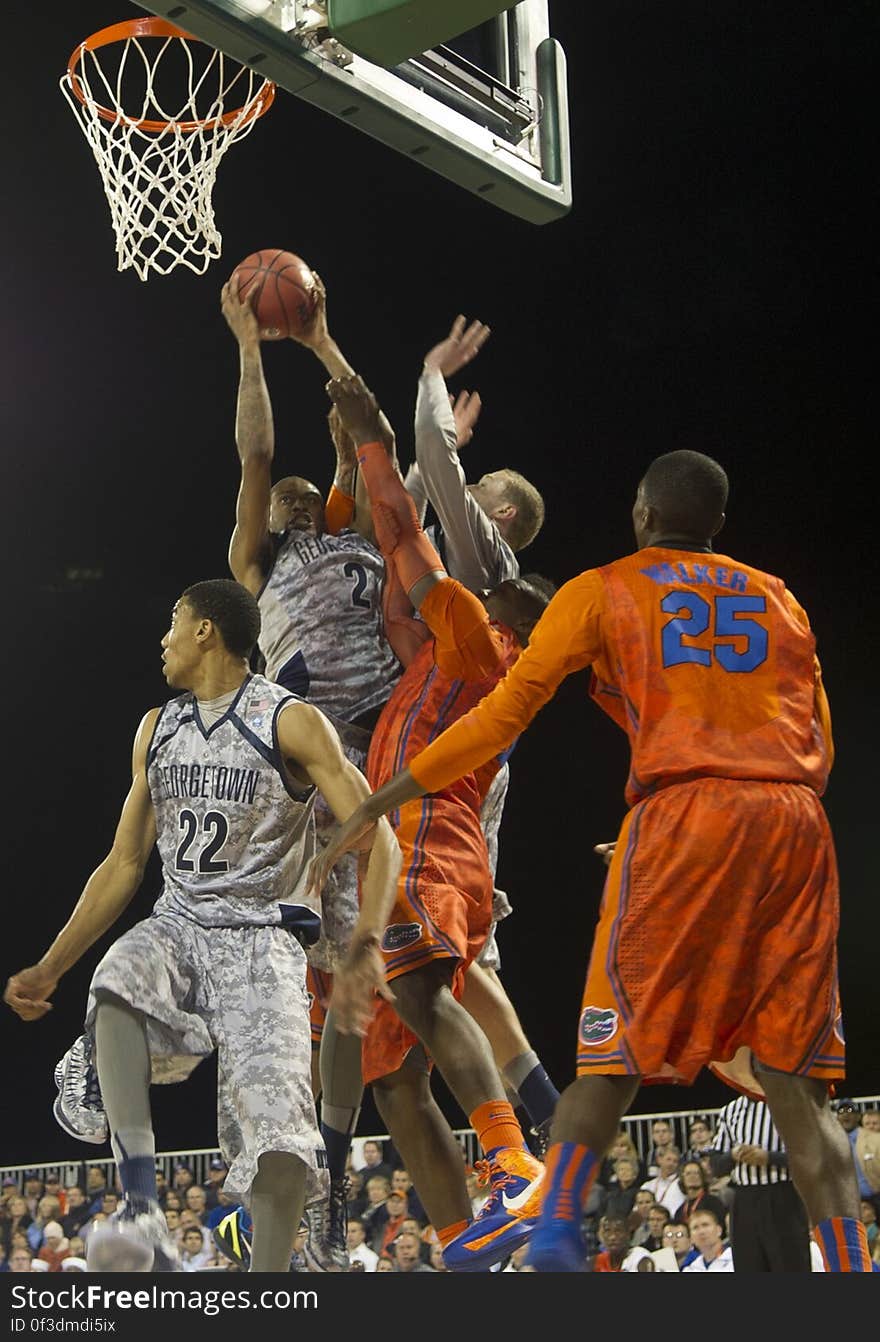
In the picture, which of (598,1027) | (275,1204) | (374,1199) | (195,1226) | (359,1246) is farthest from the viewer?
(195,1226)

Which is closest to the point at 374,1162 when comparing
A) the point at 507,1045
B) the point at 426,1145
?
the point at 507,1045

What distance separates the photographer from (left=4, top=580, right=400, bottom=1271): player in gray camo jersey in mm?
4637

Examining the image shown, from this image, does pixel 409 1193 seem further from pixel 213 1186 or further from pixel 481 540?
pixel 481 540

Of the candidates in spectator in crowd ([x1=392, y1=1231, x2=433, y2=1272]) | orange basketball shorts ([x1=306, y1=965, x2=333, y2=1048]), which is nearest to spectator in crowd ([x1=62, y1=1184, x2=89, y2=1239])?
spectator in crowd ([x1=392, y1=1231, x2=433, y2=1272])

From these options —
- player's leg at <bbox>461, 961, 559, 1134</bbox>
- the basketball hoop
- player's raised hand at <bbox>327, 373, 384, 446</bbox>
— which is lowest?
player's leg at <bbox>461, 961, 559, 1134</bbox>

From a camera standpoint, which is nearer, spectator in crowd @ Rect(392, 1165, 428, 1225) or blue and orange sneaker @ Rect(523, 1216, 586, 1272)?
blue and orange sneaker @ Rect(523, 1216, 586, 1272)

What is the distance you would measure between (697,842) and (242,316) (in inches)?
125

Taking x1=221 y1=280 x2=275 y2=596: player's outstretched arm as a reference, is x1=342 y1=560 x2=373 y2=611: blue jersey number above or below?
below

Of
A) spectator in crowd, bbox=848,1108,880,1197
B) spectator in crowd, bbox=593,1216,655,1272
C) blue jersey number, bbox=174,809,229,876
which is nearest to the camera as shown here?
blue jersey number, bbox=174,809,229,876

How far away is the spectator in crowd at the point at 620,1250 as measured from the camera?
21.2 ft

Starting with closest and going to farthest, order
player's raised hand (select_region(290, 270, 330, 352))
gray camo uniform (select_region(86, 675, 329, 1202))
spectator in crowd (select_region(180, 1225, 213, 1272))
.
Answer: gray camo uniform (select_region(86, 675, 329, 1202)) < player's raised hand (select_region(290, 270, 330, 352)) < spectator in crowd (select_region(180, 1225, 213, 1272))

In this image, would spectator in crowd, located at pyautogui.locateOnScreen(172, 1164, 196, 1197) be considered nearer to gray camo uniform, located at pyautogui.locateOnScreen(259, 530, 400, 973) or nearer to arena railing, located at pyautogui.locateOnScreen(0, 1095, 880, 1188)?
arena railing, located at pyautogui.locateOnScreen(0, 1095, 880, 1188)

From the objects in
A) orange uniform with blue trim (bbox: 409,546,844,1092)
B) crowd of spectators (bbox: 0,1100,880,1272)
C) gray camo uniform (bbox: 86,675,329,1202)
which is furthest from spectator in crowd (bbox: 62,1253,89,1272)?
orange uniform with blue trim (bbox: 409,546,844,1092)

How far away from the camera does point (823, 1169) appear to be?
3.62 meters
